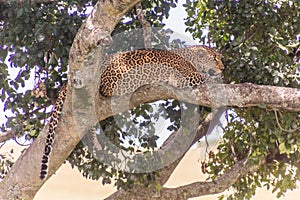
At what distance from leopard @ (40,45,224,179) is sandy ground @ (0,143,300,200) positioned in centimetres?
1107

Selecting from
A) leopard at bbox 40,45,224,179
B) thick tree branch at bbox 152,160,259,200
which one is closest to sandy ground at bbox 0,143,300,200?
thick tree branch at bbox 152,160,259,200

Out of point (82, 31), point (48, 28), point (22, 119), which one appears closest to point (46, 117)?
point (22, 119)

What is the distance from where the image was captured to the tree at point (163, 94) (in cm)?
459

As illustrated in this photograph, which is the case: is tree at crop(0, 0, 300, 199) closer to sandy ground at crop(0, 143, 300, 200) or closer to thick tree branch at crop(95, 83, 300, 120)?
thick tree branch at crop(95, 83, 300, 120)

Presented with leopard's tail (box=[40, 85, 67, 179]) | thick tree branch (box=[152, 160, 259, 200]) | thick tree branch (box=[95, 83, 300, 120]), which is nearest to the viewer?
thick tree branch (box=[95, 83, 300, 120])

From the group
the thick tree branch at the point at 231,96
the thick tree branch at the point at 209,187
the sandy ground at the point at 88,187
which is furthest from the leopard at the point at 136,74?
the sandy ground at the point at 88,187

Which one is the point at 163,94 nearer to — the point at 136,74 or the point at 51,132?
the point at 136,74

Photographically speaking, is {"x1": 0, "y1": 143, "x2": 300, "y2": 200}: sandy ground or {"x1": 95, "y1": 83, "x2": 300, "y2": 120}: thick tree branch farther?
{"x1": 0, "y1": 143, "x2": 300, "y2": 200}: sandy ground

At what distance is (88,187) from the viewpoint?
699 inches

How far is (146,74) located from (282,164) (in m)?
1.89

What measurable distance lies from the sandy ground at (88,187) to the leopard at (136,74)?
11.1 meters

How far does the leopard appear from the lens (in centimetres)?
Result: 466

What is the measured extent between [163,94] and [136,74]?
0.90 ft

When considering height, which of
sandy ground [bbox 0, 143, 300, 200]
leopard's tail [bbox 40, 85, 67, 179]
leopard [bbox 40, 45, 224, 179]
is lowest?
leopard's tail [bbox 40, 85, 67, 179]
